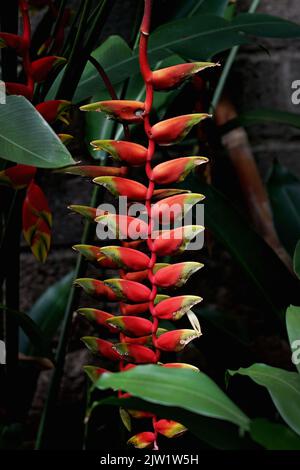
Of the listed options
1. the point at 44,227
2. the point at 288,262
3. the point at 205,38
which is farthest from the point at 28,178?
the point at 288,262

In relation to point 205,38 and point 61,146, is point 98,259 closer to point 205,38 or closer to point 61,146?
point 61,146

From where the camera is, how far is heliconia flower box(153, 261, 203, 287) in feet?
1.34

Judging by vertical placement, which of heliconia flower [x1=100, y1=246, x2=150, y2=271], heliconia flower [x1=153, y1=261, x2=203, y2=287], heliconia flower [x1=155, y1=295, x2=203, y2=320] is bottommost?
heliconia flower [x1=155, y1=295, x2=203, y2=320]

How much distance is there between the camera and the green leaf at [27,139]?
401mm

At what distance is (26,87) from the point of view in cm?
48

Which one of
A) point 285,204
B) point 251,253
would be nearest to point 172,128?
point 251,253

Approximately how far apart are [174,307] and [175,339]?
20 mm

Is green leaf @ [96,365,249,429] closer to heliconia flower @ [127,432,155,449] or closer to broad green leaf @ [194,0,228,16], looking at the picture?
heliconia flower @ [127,432,155,449]

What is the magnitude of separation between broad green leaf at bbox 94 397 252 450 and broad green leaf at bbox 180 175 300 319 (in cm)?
37

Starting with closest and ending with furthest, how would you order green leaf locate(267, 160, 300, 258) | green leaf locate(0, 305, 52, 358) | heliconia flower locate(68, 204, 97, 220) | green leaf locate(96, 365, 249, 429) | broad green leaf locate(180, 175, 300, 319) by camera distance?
1. green leaf locate(96, 365, 249, 429)
2. heliconia flower locate(68, 204, 97, 220)
3. green leaf locate(0, 305, 52, 358)
4. broad green leaf locate(180, 175, 300, 319)
5. green leaf locate(267, 160, 300, 258)

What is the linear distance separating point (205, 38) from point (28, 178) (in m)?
0.26

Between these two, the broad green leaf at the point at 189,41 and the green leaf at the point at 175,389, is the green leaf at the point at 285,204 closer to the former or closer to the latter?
the broad green leaf at the point at 189,41

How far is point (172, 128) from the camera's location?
413mm

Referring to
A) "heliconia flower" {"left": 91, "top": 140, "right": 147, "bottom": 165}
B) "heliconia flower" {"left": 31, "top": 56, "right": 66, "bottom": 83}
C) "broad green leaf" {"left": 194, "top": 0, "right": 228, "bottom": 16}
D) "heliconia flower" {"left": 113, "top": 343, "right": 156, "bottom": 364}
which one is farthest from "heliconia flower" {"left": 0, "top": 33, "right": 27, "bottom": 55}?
"broad green leaf" {"left": 194, "top": 0, "right": 228, "bottom": 16}
